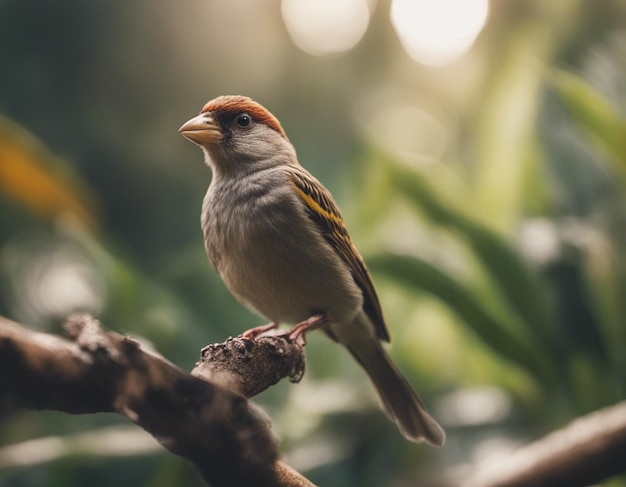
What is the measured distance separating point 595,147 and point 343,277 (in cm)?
111

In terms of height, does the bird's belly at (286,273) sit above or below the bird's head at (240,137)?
below

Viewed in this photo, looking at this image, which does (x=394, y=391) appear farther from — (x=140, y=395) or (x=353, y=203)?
(x=353, y=203)

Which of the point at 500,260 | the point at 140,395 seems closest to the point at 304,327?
the point at 140,395

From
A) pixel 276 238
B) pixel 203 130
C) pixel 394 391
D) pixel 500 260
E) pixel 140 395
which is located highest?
pixel 500 260

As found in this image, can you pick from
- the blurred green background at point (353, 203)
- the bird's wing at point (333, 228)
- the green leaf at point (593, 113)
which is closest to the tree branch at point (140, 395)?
the bird's wing at point (333, 228)

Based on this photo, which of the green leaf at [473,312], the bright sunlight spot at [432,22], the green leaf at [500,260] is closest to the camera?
the bright sunlight spot at [432,22]

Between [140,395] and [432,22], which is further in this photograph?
[432,22]

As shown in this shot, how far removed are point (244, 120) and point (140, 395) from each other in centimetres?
61

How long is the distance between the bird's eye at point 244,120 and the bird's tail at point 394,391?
0.37 meters

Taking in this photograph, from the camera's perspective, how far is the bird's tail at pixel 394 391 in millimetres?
1068

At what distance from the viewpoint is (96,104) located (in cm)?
208

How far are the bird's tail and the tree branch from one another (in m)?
0.48

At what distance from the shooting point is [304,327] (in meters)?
1.01

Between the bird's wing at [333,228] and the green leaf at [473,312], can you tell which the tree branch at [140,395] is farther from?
the green leaf at [473,312]
